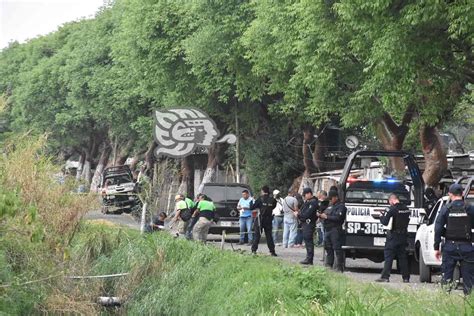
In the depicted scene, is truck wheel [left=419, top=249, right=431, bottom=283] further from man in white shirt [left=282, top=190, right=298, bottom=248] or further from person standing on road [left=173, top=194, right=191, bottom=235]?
man in white shirt [left=282, top=190, right=298, bottom=248]

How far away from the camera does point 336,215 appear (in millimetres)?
18078

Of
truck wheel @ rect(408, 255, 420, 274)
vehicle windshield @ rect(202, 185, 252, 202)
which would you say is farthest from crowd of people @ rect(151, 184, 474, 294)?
truck wheel @ rect(408, 255, 420, 274)

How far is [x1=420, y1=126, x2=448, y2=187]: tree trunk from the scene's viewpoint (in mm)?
25531

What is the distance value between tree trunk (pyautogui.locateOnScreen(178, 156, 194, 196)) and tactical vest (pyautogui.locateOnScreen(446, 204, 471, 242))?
107 feet

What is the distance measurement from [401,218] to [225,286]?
3.36 metres

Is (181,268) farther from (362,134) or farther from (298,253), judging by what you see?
(362,134)

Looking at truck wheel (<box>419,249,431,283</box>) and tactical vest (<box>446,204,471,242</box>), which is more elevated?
tactical vest (<box>446,204,471,242</box>)

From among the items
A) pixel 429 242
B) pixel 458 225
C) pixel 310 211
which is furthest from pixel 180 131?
pixel 458 225

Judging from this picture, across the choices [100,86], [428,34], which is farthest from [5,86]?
[428,34]

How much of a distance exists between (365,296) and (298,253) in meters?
12.4

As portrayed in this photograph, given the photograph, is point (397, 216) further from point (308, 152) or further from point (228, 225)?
point (308, 152)

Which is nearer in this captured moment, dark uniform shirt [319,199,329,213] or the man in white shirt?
dark uniform shirt [319,199,329,213]

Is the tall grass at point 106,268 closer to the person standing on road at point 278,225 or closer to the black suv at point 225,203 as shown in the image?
the black suv at point 225,203

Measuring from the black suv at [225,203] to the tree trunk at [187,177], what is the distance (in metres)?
16.6
